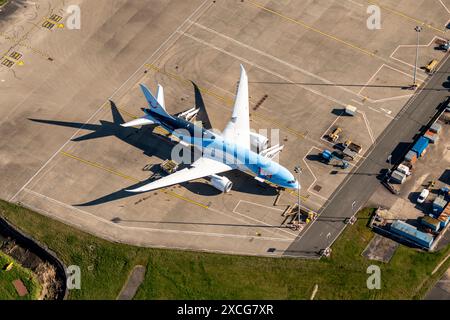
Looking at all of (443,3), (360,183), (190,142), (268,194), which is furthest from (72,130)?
(443,3)

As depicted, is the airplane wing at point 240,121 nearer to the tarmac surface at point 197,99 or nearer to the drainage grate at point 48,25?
the tarmac surface at point 197,99

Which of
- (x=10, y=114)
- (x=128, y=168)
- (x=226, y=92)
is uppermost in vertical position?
(x=226, y=92)

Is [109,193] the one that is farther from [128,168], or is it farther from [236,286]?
[236,286]

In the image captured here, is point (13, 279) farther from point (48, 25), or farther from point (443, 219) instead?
point (443, 219)

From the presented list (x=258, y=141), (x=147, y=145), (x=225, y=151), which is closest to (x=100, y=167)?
(x=147, y=145)

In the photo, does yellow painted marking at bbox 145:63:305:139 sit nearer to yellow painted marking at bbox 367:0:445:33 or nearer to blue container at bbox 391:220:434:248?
blue container at bbox 391:220:434:248
